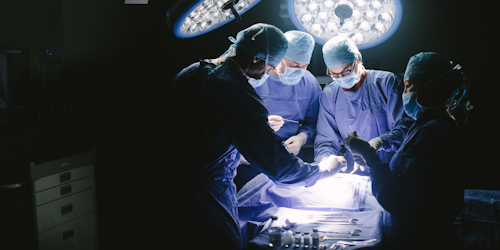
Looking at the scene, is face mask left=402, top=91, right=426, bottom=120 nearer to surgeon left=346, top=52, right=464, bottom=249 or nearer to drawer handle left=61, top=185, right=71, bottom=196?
surgeon left=346, top=52, right=464, bottom=249

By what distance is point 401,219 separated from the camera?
61.2 inches

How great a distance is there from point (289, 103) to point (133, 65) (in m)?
2.11

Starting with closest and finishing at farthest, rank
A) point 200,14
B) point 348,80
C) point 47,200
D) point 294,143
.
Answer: point 200,14, point 348,80, point 294,143, point 47,200

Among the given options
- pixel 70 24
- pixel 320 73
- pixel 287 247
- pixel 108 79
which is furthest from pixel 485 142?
pixel 70 24

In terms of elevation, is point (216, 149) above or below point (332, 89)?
below

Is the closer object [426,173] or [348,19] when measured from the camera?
[426,173]

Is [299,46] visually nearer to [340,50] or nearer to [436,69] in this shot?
[340,50]

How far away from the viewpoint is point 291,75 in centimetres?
254

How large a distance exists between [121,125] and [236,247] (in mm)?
2827

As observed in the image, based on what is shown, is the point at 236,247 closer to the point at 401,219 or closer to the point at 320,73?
the point at 401,219

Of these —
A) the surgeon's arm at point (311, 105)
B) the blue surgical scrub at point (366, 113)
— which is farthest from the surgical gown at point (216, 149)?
the surgeon's arm at point (311, 105)

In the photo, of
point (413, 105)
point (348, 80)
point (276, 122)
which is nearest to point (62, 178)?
point (276, 122)

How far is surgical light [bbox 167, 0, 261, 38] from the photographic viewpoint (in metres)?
1.60

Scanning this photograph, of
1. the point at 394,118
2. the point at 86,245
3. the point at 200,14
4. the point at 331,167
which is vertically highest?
the point at 200,14
